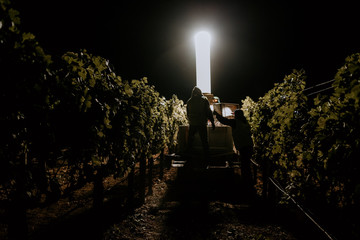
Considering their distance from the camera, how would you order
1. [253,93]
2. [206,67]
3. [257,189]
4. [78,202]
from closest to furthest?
1. [78,202]
2. [257,189]
3. [206,67]
4. [253,93]

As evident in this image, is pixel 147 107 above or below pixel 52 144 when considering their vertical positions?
above

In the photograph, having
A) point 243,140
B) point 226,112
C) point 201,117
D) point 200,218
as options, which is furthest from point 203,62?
point 200,218

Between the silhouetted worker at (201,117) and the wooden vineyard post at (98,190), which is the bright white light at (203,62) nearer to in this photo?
the silhouetted worker at (201,117)

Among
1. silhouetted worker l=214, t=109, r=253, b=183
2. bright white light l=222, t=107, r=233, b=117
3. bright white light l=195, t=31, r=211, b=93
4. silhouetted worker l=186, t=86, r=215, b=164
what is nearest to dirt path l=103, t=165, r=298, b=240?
silhouetted worker l=214, t=109, r=253, b=183

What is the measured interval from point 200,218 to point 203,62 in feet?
42.4

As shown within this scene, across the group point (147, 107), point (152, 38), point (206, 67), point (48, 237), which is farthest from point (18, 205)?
point (152, 38)

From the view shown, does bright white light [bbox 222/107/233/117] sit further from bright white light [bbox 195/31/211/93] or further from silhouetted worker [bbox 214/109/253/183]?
silhouetted worker [bbox 214/109/253/183]

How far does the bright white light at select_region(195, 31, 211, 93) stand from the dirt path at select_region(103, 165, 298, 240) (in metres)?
9.76

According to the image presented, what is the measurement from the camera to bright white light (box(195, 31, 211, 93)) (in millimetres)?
14789

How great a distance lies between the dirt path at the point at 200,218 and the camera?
344 centimetres

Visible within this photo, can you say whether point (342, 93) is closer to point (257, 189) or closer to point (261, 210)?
point (261, 210)

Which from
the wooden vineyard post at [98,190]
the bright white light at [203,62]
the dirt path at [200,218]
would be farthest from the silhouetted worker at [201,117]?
the bright white light at [203,62]

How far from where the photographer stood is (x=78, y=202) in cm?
479

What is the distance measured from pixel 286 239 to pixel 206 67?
1319cm
